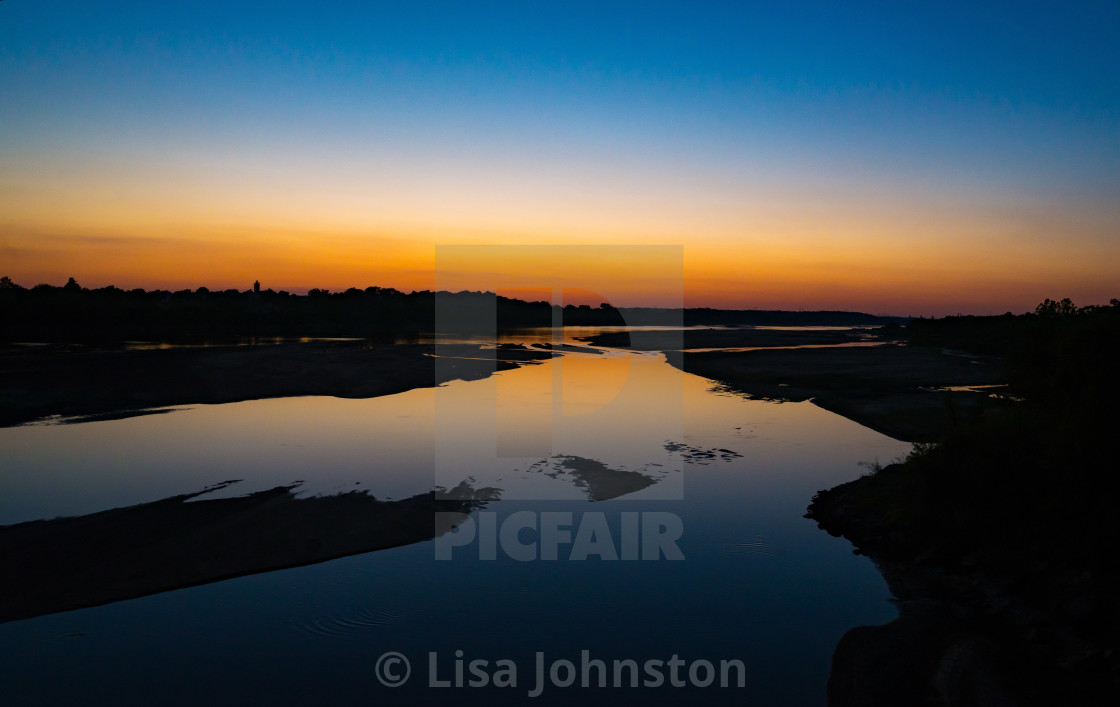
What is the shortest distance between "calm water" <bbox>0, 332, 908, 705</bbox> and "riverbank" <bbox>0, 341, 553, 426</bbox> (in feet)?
19.3

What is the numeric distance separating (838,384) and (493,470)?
25950 millimetres

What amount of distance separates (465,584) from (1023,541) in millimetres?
9015

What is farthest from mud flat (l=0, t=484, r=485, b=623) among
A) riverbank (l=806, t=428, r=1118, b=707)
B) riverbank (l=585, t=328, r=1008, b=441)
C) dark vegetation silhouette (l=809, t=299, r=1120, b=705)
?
riverbank (l=585, t=328, r=1008, b=441)

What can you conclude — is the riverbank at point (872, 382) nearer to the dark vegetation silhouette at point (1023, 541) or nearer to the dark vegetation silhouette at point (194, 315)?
the dark vegetation silhouette at point (1023, 541)

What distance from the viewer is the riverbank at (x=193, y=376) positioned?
2792 centimetres

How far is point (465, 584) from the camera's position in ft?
35.4

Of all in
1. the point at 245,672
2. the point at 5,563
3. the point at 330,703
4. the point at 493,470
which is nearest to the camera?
the point at 330,703

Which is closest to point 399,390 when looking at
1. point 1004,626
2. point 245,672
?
point 245,672

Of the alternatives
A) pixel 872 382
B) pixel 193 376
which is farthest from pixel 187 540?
pixel 872 382

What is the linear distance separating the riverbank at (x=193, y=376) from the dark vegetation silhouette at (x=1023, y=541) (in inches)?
1047

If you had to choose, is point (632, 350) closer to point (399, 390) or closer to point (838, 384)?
point (838, 384)

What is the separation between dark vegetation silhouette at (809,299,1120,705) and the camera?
7875 millimetres

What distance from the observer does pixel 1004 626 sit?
8930mm

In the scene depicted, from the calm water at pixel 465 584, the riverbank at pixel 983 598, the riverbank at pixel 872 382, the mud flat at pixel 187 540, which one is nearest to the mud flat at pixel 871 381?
the riverbank at pixel 872 382
